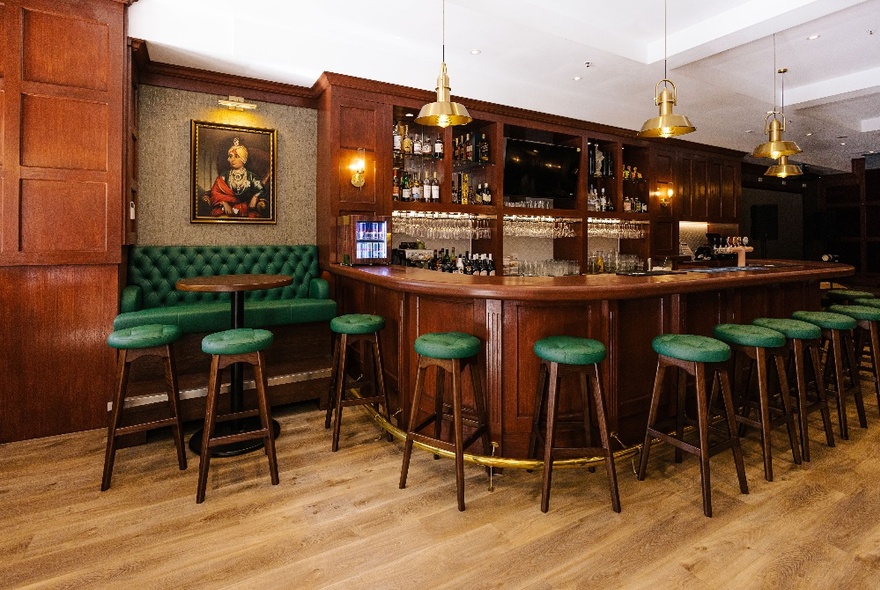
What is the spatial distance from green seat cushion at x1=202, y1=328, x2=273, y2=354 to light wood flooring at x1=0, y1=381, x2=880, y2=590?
799 mm

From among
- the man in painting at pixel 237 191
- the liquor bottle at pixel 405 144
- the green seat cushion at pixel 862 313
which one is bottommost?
the green seat cushion at pixel 862 313

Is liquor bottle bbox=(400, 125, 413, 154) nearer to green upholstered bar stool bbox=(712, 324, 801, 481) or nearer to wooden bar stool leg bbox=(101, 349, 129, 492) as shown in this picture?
wooden bar stool leg bbox=(101, 349, 129, 492)

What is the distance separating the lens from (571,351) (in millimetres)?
2527

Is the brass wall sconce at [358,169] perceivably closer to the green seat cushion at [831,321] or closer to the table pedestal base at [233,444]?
the table pedestal base at [233,444]

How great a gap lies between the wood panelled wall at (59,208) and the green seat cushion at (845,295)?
684 centimetres

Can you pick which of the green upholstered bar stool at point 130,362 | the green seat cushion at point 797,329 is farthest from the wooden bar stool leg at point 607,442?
the green upholstered bar stool at point 130,362

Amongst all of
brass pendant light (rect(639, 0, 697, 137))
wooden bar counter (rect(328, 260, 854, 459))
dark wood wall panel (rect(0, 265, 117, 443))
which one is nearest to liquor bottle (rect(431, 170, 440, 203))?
wooden bar counter (rect(328, 260, 854, 459))

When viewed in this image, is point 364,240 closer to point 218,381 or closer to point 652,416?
point 218,381

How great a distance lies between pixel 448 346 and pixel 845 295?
15.8 ft

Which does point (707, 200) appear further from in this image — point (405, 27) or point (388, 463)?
point (388, 463)

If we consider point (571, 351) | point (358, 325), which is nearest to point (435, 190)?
point (358, 325)

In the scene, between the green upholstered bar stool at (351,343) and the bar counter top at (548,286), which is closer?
the bar counter top at (548,286)

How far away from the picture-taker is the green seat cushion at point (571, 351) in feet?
8.25

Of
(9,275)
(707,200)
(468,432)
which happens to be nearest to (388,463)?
(468,432)
